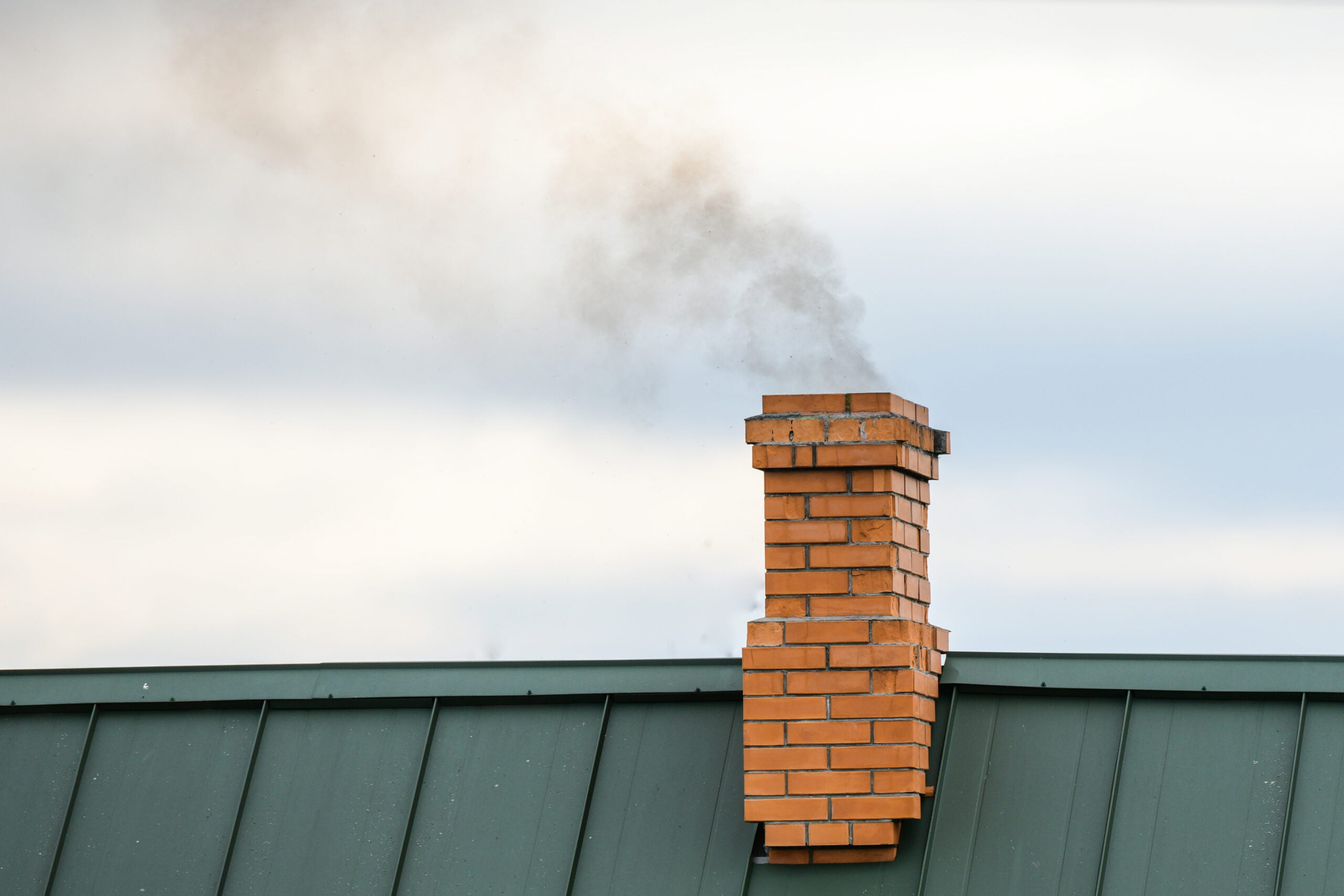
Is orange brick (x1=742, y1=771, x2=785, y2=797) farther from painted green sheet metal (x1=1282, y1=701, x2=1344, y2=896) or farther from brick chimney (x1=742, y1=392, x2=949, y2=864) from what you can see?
painted green sheet metal (x1=1282, y1=701, x2=1344, y2=896)

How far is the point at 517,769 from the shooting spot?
6320mm

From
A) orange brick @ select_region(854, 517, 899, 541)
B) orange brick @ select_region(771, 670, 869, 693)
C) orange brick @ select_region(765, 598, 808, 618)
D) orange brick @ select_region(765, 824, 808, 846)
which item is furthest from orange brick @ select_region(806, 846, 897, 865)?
orange brick @ select_region(854, 517, 899, 541)

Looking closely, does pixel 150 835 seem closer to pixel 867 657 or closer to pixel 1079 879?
pixel 867 657

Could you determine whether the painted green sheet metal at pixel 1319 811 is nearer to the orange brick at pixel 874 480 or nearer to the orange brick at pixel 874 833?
the orange brick at pixel 874 833

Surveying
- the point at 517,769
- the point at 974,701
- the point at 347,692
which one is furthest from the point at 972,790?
the point at 347,692

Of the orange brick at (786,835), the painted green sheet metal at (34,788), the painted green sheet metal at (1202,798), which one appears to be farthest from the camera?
the painted green sheet metal at (34,788)

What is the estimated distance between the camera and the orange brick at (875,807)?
18.5 feet

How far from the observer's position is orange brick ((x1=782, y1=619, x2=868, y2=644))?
5.74 meters

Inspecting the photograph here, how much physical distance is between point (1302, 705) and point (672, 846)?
7.76ft

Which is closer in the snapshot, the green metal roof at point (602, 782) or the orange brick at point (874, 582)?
the green metal roof at point (602, 782)

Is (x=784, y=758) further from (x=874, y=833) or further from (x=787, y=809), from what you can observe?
(x=874, y=833)

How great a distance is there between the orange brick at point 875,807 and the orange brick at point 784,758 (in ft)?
0.50

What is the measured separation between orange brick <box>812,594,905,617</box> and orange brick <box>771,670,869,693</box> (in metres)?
0.22

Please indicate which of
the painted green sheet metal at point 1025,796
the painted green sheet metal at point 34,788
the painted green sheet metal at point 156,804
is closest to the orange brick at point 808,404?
the painted green sheet metal at point 1025,796
